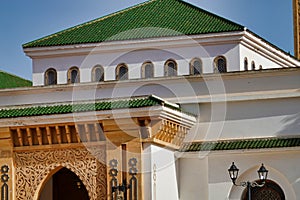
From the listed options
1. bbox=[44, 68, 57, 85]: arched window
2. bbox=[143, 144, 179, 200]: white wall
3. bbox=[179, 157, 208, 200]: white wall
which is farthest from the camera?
bbox=[44, 68, 57, 85]: arched window

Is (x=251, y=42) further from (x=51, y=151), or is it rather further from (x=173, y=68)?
(x=51, y=151)

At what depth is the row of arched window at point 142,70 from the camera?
851 inches

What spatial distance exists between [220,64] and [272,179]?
3.90 m

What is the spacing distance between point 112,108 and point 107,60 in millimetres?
4503

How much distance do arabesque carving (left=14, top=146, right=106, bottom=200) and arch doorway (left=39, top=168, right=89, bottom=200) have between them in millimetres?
2258

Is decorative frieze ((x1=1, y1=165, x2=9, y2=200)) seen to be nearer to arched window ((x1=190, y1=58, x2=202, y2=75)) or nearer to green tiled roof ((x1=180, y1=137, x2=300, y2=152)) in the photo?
green tiled roof ((x1=180, y1=137, x2=300, y2=152))

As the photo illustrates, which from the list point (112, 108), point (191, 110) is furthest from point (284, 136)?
point (112, 108)

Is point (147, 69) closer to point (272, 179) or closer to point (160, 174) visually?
point (160, 174)

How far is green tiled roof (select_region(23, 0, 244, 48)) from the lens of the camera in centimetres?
2197

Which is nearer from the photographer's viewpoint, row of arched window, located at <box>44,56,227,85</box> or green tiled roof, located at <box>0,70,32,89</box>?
Answer: row of arched window, located at <box>44,56,227,85</box>

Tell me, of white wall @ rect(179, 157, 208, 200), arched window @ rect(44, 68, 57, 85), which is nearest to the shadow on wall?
white wall @ rect(179, 157, 208, 200)

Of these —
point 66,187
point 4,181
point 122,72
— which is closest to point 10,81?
point 122,72

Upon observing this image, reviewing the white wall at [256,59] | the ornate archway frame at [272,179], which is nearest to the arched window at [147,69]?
the white wall at [256,59]

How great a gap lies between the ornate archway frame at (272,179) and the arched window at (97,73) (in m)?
4.85
